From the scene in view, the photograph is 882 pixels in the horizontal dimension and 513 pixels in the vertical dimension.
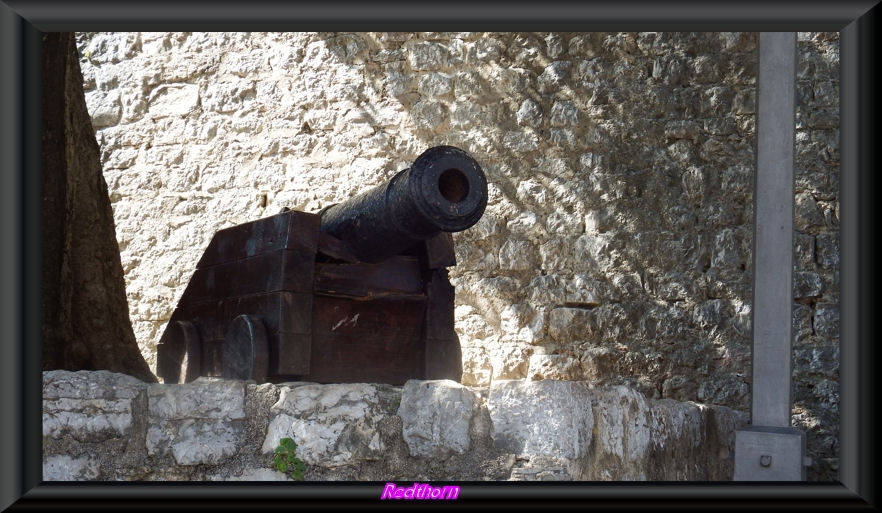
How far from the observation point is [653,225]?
5680 mm

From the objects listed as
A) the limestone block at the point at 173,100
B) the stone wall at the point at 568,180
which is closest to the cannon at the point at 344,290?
the stone wall at the point at 568,180

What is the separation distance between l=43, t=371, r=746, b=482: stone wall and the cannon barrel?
54 cm

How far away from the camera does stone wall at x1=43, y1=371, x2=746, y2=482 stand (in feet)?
8.66

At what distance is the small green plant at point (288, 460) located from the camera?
8.71 ft

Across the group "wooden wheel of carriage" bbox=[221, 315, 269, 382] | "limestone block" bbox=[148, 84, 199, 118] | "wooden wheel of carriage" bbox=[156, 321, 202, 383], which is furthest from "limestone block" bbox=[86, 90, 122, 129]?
"wooden wheel of carriage" bbox=[221, 315, 269, 382]

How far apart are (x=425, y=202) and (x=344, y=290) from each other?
606 millimetres

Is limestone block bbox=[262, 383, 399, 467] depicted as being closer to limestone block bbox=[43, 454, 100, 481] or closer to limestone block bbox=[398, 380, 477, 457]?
limestone block bbox=[398, 380, 477, 457]

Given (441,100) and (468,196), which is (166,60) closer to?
(441,100)

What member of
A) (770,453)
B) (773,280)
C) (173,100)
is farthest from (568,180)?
(770,453)

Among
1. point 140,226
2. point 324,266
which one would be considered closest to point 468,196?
point 324,266

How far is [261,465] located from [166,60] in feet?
14.2

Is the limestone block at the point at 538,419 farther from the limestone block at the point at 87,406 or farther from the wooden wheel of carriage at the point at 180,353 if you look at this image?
the wooden wheel of carriage at the point at 180,353

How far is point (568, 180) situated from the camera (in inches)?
228

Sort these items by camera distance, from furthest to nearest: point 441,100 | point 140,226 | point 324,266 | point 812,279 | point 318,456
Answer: point 140,226, point 441,100, point 812,279, point 324,266, point 318,456
